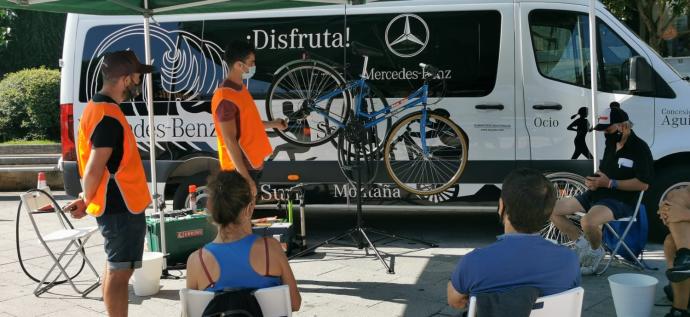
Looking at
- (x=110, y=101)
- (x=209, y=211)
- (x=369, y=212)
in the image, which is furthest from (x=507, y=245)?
(x=369, y=212)

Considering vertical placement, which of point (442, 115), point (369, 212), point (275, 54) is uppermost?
point (275, 54)

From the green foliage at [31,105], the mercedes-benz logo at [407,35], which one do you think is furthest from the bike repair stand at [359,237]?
the green foliage at [31,105]

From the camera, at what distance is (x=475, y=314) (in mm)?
2518

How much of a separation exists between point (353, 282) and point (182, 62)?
9.35 ft

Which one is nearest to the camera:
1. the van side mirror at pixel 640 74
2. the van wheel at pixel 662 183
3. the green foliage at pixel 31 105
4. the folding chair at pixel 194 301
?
the folding chair at pixel 194 301

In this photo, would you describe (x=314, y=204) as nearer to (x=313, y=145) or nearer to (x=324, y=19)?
(x=313, y=145)

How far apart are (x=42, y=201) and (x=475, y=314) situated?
4.23 metres

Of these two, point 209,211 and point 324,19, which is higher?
point 324,19

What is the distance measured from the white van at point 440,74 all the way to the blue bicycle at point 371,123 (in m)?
0.11

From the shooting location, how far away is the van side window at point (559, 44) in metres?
6.32

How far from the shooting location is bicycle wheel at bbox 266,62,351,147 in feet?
21.6

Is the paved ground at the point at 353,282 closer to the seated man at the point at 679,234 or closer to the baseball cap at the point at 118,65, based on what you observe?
the seated man at the point at 679,234

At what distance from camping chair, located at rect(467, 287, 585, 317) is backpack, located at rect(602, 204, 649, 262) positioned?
329 cm

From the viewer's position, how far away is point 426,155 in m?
6.51
